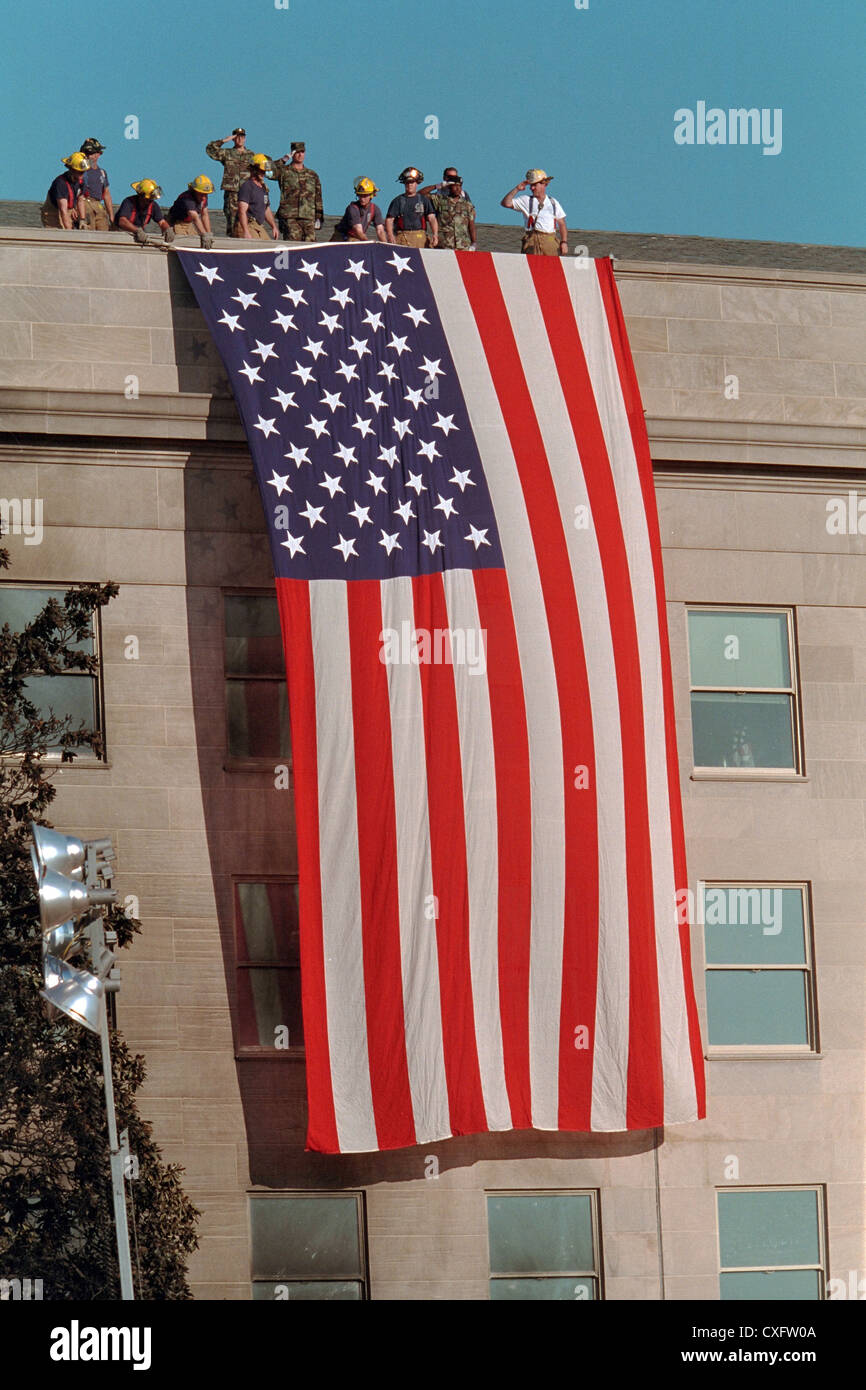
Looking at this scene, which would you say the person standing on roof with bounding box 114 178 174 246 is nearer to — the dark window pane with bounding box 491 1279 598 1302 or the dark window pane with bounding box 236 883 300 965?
the dark window pane with bounding box 236 883 300 965

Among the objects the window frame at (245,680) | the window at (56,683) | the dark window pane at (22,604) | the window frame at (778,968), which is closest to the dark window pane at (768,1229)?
the window frame at (778,968)

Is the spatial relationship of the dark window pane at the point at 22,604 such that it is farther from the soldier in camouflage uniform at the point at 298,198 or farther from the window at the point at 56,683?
the soldier in camouflage uniform at the point at 298,198

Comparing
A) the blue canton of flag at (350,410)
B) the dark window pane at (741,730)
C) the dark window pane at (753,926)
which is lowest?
the dark window pane at (753,926)

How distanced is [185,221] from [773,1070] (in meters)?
12.6

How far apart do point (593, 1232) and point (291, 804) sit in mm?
5912

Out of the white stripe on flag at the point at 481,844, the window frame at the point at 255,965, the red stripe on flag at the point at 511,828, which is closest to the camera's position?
the white stripe on flag at the point at 481,844

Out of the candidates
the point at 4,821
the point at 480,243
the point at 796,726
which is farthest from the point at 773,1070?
the point at 480,243

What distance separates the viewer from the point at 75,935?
16406 mm

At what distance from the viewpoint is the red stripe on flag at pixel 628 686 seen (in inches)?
896

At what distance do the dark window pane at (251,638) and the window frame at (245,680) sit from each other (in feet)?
0.08

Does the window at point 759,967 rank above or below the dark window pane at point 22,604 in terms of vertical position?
below
